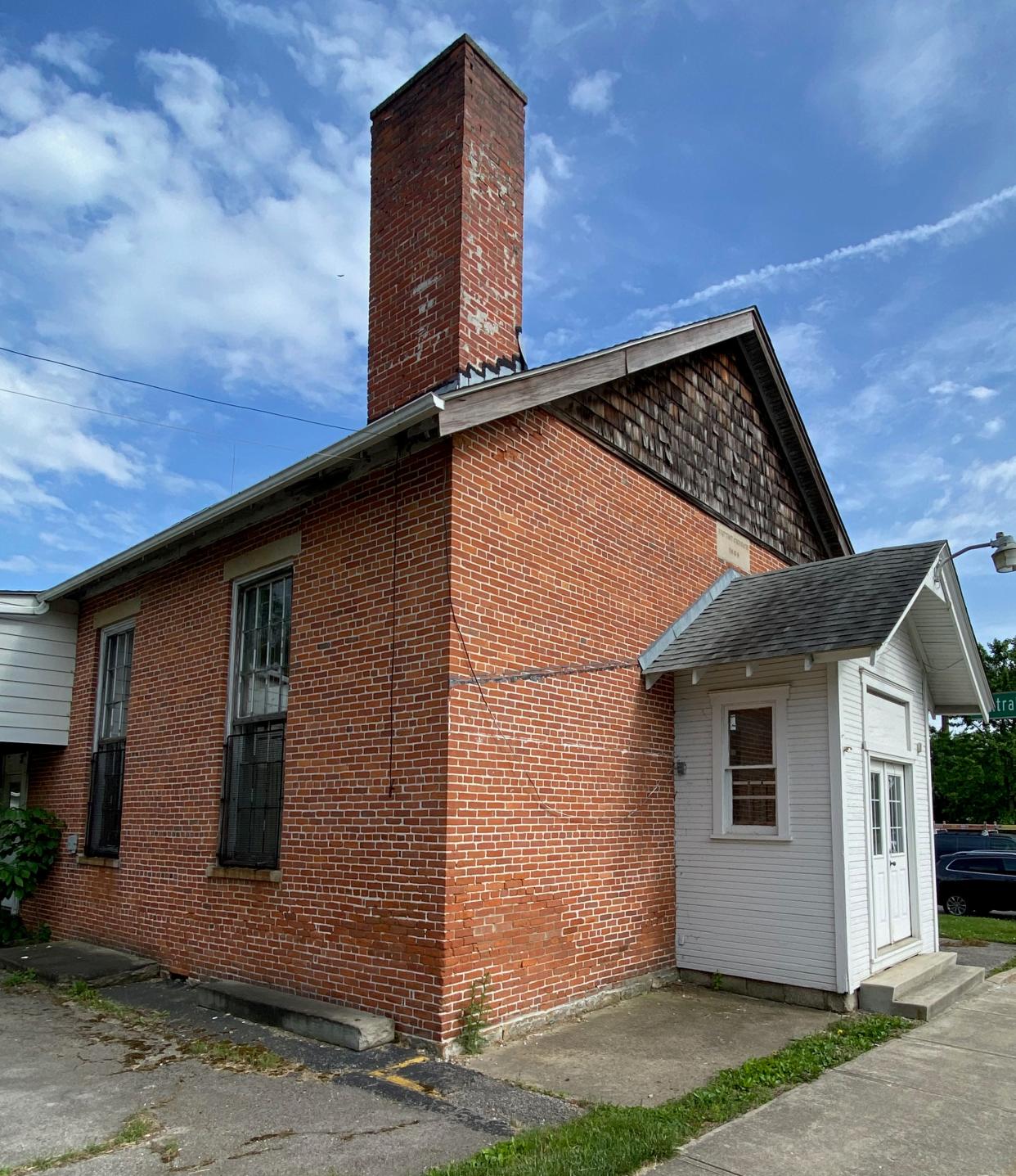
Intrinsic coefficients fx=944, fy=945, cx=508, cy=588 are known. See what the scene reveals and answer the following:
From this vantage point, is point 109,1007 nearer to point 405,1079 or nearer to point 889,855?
point 405,1079

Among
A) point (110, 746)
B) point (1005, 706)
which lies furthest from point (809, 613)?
point (110, 746)

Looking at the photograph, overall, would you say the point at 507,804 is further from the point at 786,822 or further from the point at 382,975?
the point at 786,822

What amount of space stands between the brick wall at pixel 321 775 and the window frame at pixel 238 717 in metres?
0.08

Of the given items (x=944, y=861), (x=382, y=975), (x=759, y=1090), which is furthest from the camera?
(x=944, y=861)

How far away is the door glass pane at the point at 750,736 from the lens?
9062 millimetres

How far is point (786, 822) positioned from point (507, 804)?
2.91 m

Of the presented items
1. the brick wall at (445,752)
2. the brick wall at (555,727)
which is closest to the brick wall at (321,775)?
the brick wall at (445,752)

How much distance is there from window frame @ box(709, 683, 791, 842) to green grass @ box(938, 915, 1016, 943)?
20.3 ft

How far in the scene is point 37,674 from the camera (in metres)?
11.5

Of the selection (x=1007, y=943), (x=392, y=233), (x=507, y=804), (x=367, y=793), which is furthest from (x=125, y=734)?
(x=1007, y=943)

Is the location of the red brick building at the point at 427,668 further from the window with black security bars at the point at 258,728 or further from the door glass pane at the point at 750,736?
the door glass pane at the point at 750,736

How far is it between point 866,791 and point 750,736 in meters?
1.15

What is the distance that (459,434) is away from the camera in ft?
24.0

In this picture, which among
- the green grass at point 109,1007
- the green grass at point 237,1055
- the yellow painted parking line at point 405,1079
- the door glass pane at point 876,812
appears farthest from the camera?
the door glass pane at point 876,812
